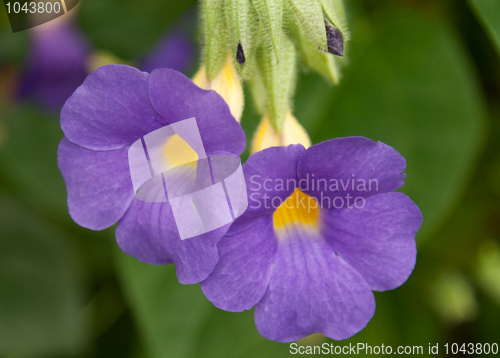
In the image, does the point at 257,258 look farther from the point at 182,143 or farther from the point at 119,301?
the point at 119,301

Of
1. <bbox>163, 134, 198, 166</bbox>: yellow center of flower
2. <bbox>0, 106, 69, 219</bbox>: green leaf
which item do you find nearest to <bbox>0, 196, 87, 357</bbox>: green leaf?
<bbox>0, 106, 69, 219</bbox>: green leaf

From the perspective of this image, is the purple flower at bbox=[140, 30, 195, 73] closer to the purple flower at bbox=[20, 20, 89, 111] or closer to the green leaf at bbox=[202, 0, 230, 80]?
the purple flower at bbox=[20, 20, 89, 111]

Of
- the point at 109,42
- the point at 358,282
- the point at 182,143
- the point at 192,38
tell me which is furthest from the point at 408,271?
the point at 109,42

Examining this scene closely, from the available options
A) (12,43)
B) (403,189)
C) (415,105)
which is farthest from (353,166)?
(12,43)

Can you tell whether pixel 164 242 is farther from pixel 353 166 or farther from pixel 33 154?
pixel 33 154

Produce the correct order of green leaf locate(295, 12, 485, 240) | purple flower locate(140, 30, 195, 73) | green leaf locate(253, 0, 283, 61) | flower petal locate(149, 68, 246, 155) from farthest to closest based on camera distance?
purple flower locate(140, 30, 195, 73), green leaf locate(295, 12, 485, 240), green leaf locate(253, 0, 283, 61), flower petal locate(149, 68, 246, 155)
